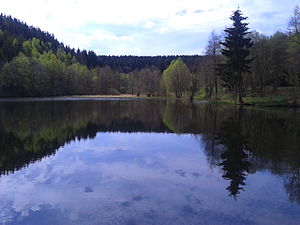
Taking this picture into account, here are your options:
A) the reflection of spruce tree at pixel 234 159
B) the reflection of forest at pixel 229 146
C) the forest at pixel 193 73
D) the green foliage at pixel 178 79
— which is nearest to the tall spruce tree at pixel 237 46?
the forest at pixel 193 73

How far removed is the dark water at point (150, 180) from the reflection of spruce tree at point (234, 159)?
0.12 feet

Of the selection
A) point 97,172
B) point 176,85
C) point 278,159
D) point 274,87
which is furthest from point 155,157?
point 176,85

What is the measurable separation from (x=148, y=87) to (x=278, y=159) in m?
116

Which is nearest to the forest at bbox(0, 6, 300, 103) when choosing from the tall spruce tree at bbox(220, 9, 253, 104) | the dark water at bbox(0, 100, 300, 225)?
the tall spruce tree at bbox(220, 9, 253, 104)

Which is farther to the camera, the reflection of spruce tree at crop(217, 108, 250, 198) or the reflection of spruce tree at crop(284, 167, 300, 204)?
the reflection of spruce tree at crop(217, 108, 250, 198)

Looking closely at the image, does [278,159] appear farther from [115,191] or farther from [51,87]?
[51,87]

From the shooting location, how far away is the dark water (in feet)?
26.4

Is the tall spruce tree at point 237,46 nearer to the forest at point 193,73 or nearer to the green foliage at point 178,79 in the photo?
the forest at point 193,73

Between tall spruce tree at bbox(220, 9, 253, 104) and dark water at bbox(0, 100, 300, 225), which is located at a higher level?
tall spruce tree at bbox(220, 9, 253, 104)

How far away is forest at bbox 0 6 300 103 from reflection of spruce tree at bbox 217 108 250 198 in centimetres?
3400

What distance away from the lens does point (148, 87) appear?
5089 inches

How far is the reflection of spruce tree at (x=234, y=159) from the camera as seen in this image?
423 inches

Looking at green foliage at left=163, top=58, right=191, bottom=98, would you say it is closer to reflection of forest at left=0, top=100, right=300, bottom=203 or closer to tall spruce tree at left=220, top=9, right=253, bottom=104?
tall spruce tree at left=220, top=9, right=253, bottom=104

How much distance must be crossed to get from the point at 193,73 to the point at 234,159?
91.7m
